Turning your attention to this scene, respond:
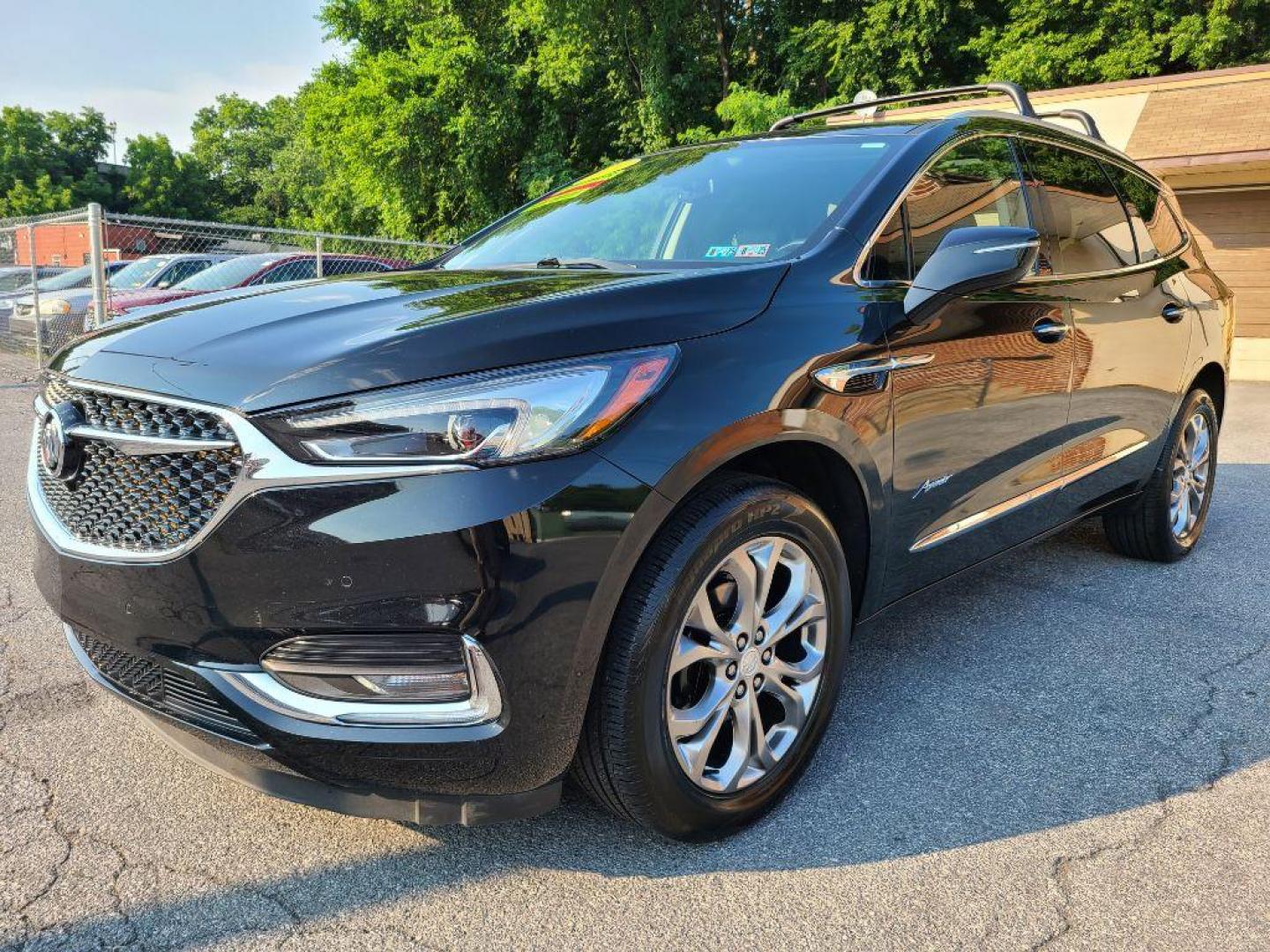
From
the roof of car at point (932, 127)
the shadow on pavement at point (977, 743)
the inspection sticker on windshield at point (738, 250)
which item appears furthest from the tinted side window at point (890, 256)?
the shadow on pavement at point (977, 743)

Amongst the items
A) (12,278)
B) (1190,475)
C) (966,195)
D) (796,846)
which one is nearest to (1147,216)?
(1190,475)

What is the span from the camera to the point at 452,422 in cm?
177

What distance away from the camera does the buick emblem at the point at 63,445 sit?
6.73ft

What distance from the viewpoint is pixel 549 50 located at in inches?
984

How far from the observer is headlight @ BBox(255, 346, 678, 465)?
1751mm

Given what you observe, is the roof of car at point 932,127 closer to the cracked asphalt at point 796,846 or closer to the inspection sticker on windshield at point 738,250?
the inspection sticker on windshield at point 738,250

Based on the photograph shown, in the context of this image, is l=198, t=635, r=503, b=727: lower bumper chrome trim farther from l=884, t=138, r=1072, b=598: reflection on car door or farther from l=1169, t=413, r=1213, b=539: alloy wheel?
l=1169, t=413, r=1213, b=539: alloy wheel

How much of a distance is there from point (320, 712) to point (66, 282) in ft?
43.8

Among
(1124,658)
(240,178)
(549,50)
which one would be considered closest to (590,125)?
(549,50)

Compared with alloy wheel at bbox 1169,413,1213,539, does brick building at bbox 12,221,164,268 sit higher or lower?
higher

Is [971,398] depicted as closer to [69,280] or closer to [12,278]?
[69,280]

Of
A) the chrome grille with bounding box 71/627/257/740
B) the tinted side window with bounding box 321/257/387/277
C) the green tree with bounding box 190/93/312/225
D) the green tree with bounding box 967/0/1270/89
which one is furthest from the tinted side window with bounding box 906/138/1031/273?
the green tree with bounding box 190/93/312/225

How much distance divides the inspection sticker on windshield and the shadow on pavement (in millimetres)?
1131

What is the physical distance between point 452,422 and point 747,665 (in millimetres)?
935
